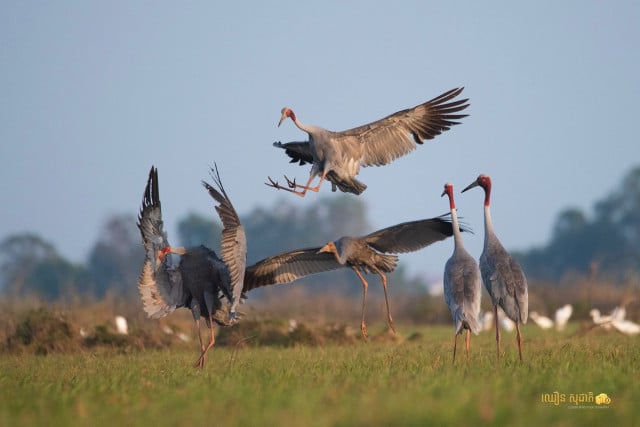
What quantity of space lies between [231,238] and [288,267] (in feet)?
4.81

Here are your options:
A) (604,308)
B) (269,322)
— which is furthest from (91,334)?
(604,308)

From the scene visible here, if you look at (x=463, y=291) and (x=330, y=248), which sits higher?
(x=330, y=248)

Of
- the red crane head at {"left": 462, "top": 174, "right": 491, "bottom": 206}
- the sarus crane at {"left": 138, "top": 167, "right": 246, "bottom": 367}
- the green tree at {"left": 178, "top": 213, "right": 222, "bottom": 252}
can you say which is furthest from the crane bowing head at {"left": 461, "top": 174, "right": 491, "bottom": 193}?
the green tree at {"left": 178, "top": 213, "right": 222, "bottom": 252}

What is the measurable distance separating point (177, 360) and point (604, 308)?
47.8 ft

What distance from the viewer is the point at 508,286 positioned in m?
9.04

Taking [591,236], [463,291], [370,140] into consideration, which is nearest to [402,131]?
[370,140]

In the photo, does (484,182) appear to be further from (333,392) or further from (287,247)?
(287,247)

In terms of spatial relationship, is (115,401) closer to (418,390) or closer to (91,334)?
(418,390)

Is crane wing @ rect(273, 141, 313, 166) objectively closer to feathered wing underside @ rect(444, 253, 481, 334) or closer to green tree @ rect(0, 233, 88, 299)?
feathered wing underside @ rect(444, 253, 481, 334)

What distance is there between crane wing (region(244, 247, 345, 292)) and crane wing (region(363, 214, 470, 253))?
560 millimetres

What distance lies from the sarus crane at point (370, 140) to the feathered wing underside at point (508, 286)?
307 centimetres

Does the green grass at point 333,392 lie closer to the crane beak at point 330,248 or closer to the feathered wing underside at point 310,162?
the crane beak at point 330,248

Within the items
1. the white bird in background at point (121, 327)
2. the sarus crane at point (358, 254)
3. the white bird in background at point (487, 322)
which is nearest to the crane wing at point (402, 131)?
the sarus crane at point (358, 254)

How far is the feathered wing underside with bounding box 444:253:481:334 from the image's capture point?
9188 mm
